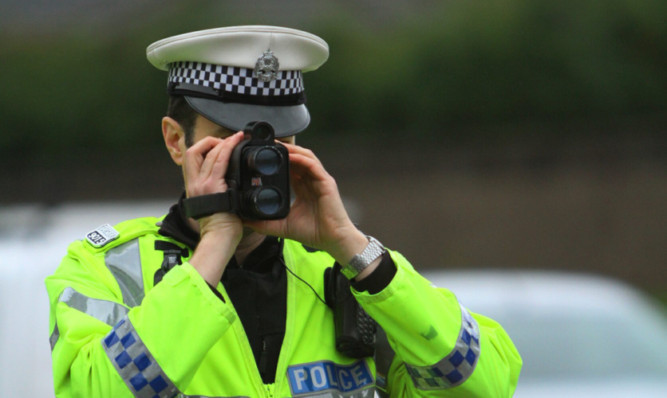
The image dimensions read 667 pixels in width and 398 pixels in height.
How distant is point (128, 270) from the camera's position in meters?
2.58

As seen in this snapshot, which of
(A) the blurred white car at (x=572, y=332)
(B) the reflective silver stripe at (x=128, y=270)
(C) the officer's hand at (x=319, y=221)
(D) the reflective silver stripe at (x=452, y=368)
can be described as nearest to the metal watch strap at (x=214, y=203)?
(C) the officer's hand at (x=319, y=221)

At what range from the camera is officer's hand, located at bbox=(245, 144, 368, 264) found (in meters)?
2.50

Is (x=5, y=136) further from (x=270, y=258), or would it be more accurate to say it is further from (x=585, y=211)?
(x=270, y=258)

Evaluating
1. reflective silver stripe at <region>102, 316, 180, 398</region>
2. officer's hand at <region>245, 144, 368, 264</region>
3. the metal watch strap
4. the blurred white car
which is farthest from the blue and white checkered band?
the blurred white car

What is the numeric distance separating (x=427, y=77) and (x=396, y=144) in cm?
144

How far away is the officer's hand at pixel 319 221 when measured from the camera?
250 centimetres

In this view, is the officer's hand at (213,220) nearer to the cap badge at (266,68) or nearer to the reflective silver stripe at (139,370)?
the reflective silver stripe at (139,370)

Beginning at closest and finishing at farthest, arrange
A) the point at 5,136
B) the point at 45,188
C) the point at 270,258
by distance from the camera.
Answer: the point at 270,258
the point at 45,188
the point at 5,136

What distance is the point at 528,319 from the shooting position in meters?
5.59

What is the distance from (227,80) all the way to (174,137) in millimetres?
206

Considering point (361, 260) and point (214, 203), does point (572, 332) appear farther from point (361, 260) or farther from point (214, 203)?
point (214, 203)

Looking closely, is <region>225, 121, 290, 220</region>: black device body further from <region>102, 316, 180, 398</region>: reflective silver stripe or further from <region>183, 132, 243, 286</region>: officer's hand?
<region>102, 316, 180, 398</region>: reflective silver stripe

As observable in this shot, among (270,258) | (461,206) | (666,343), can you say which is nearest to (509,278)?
(666,343)

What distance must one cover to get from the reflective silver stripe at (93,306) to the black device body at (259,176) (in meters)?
0.35
